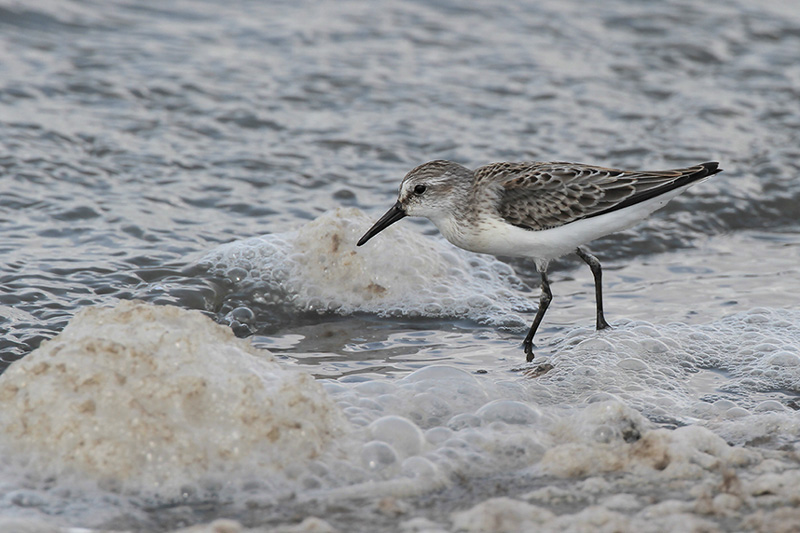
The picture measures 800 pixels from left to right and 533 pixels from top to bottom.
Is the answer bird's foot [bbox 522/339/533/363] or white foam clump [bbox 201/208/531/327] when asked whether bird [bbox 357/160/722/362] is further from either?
white foam clump [bbox 201/208/531/327]

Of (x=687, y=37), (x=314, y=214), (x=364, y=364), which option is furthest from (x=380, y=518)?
(x=687, y=37)

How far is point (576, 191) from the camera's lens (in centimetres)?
501

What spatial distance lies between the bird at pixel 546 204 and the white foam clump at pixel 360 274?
50 cm

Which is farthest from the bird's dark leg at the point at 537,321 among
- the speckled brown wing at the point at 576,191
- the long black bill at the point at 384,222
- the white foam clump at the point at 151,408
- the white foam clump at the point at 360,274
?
the white foam clump at the point at 151,408

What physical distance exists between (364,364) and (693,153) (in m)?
4.50

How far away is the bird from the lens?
4957 millimetres

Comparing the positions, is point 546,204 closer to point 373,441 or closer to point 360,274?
point 360,274

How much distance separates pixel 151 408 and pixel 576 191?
261 centimetres

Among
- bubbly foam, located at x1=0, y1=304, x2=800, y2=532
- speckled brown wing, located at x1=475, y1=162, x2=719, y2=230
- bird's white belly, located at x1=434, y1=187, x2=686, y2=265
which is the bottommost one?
bubbly foam, located at x1=0, y1=304, x2=800, y2=532

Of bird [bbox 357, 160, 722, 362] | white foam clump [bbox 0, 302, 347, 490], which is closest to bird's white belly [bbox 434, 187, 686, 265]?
bird [bbox 357, 160, 722, 362]

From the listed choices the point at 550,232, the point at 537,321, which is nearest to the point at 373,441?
the point at 537,321

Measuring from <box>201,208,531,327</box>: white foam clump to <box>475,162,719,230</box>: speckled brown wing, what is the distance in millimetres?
736

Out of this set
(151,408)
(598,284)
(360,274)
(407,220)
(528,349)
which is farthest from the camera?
(407,220)

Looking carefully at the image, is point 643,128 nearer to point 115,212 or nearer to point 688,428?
point 115,212
